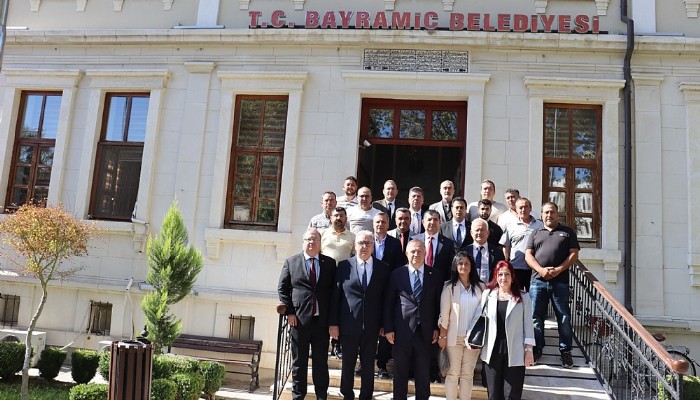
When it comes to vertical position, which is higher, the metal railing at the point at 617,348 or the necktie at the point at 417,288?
the necktie at the point at 417,288

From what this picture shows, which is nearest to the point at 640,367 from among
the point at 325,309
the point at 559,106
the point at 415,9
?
the point at 325,309

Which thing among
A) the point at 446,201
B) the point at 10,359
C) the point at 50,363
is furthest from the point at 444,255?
the point at 10,359

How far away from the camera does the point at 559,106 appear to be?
9.80 metres

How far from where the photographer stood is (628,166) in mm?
9281

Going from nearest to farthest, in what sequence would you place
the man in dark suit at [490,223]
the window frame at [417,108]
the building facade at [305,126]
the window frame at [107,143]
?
1. the man in dark suit at [490,223]
2. the building facade at [305,126]
3. the window frame at [417,108]
4. the window frame at [107,143]

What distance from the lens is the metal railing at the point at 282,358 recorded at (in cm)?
667

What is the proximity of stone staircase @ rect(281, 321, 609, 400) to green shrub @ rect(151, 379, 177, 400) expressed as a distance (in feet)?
4.61

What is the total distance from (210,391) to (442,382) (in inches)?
135

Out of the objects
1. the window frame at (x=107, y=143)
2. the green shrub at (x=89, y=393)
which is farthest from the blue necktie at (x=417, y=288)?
the window frame at (x=107, y=143)

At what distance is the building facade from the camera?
30.7 ft

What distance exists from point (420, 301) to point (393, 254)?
32.6 inches

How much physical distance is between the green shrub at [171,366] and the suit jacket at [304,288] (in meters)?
2.33

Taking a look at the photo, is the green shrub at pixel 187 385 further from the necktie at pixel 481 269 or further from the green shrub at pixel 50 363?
the necktie at pixel 481 269

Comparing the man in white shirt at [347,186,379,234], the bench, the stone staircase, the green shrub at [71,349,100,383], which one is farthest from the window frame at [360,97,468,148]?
the green shrub at [71,349,100,383]
